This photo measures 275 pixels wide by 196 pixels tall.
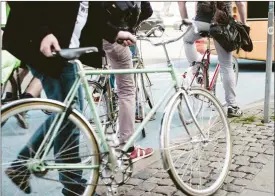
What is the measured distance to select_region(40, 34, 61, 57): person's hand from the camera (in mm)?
2410

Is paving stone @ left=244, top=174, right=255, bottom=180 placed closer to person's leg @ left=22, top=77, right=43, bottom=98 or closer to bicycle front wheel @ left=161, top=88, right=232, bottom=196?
bicycle front wheel @ left=161, top=88, right=232, bottom=196

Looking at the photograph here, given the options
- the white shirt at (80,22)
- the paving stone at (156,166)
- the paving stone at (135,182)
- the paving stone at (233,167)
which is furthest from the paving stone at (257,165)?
the white shirt at (80,22)

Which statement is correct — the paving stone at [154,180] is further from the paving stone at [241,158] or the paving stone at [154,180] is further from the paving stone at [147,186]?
the paving stone at [241,158]

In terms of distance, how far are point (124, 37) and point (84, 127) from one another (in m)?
0.74

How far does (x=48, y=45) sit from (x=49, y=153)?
618 millimetres

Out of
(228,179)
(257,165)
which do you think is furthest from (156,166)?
(257,165)

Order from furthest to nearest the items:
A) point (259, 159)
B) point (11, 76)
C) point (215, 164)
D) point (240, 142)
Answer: point (11, 76)
point (240, 142)
point (259, 159)
point (215, 164)

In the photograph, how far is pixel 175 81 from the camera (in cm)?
295

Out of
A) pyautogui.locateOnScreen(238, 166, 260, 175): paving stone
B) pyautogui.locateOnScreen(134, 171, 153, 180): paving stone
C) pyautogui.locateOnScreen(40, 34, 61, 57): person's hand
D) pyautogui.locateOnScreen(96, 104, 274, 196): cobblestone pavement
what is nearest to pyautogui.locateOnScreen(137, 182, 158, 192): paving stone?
pyautogui.locateOnScreen(96, 104, 274, 196): cobblestone pavement

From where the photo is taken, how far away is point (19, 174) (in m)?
2.42

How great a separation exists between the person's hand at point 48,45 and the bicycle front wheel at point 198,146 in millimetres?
857

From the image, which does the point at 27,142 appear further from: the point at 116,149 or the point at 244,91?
the point at 244,91

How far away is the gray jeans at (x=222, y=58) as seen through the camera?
518 centimetres

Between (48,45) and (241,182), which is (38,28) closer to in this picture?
(48,45)
